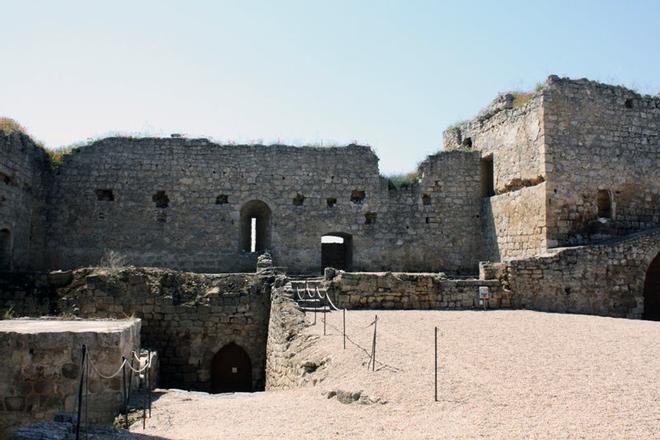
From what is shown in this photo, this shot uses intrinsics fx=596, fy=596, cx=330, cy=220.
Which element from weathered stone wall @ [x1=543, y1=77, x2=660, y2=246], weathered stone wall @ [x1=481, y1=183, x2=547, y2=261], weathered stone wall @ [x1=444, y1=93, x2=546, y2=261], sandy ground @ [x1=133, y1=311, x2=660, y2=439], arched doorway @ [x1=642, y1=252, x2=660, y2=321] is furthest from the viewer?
arched doorway @ [x1=642, y1=252, x2=660, y2=321]

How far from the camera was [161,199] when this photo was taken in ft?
66.7

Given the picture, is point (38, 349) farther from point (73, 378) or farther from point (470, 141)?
point (470, 141)

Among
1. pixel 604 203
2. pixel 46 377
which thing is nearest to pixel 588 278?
pixel 604 203

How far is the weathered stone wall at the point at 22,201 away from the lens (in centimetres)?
1739

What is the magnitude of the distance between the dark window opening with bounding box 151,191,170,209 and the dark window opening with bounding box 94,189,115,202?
1.41 metres

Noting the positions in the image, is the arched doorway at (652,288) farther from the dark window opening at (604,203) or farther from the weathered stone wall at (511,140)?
the weathered stone wall at (511,140)

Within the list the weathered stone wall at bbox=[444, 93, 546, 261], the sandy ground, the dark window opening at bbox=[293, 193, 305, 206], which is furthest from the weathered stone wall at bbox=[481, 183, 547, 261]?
the sandy ground

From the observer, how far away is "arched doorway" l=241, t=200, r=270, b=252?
20552 millimetres

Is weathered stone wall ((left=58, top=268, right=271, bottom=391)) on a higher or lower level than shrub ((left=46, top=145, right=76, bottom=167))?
lower

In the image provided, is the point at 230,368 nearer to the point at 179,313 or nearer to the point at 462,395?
the point at 179,313

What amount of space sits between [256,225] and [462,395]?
1535 cm

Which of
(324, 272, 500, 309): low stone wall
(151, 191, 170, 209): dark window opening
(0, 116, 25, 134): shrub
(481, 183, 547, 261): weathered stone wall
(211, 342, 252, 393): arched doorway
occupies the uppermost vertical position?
(0, 116, 25, 134): shrub

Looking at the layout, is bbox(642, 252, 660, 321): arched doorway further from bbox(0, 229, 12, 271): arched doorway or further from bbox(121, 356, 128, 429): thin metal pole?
bbox(0, 229, 12, 271): arched doorway

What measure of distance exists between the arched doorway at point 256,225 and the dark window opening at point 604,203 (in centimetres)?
1052
